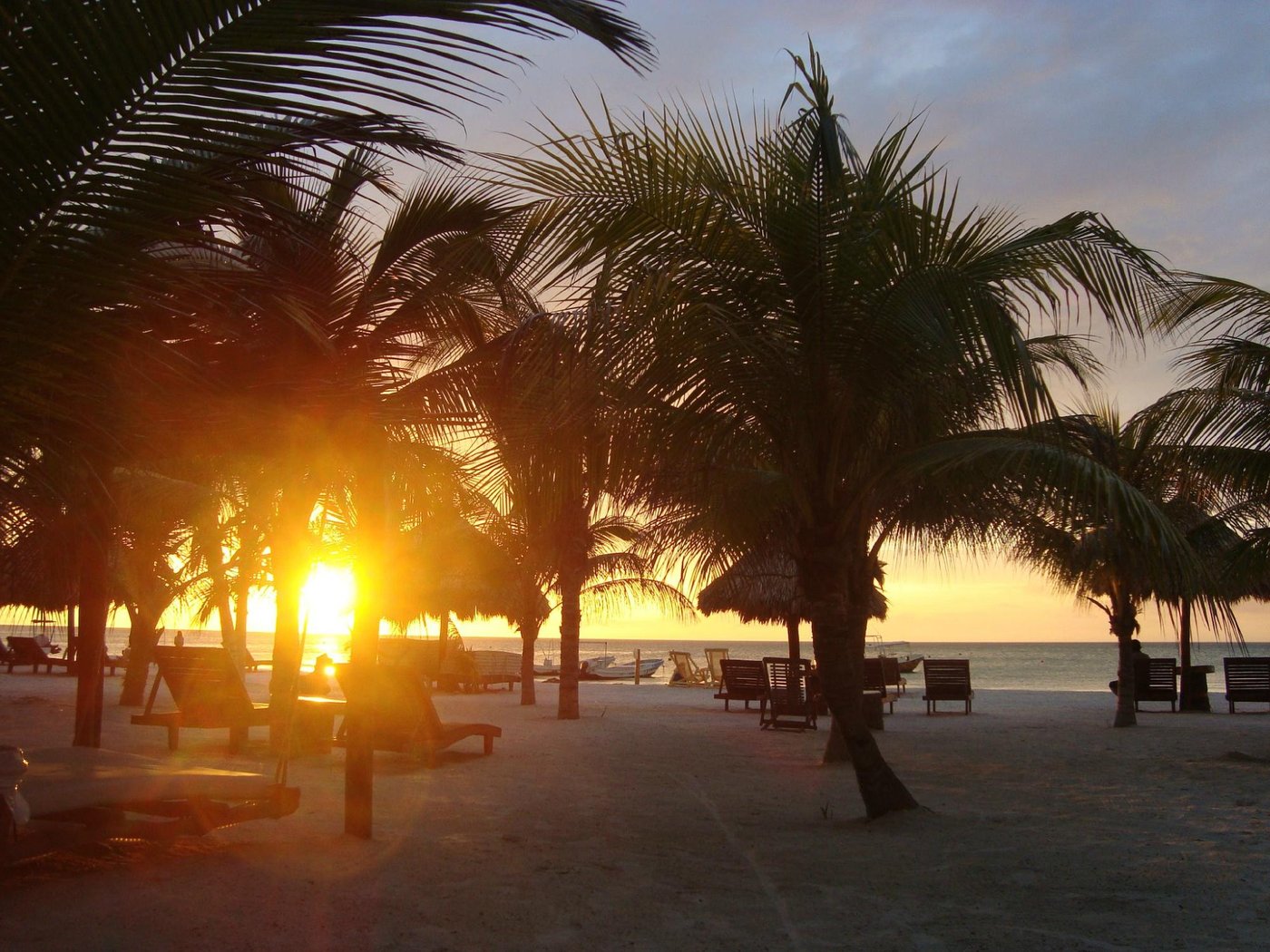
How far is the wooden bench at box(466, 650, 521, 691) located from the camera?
76.9ft

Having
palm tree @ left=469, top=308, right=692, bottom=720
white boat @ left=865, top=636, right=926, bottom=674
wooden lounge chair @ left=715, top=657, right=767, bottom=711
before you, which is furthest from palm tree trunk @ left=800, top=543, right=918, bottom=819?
white boat @ left=865, top=636, right=926, bottom=674

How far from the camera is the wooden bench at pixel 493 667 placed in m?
23.4

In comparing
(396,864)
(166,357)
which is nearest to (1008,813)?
(396,864)

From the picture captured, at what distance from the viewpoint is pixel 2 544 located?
7.54m

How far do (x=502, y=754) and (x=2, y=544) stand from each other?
4778mm

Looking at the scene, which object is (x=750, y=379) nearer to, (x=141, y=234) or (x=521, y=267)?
(x=521, y=267)

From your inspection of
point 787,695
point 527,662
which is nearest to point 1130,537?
point 787,695

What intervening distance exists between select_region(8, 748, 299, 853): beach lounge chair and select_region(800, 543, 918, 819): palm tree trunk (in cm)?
322

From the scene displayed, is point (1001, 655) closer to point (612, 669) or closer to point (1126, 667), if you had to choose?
point (612, 669)

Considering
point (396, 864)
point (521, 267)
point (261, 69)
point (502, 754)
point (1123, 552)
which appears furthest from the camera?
point (1123, 552)

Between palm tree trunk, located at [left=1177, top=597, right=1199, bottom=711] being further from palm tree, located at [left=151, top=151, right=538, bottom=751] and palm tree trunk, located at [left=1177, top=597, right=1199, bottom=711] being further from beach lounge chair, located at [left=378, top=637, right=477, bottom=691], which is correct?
palm tree, located at [left=151, top=151, right=538, bottom=751]

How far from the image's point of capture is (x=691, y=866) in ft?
17.4

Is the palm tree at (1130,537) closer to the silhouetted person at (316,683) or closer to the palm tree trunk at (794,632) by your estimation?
the palm tree trunk at (794,632)

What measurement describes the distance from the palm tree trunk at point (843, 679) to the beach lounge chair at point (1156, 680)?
13.5 meters
